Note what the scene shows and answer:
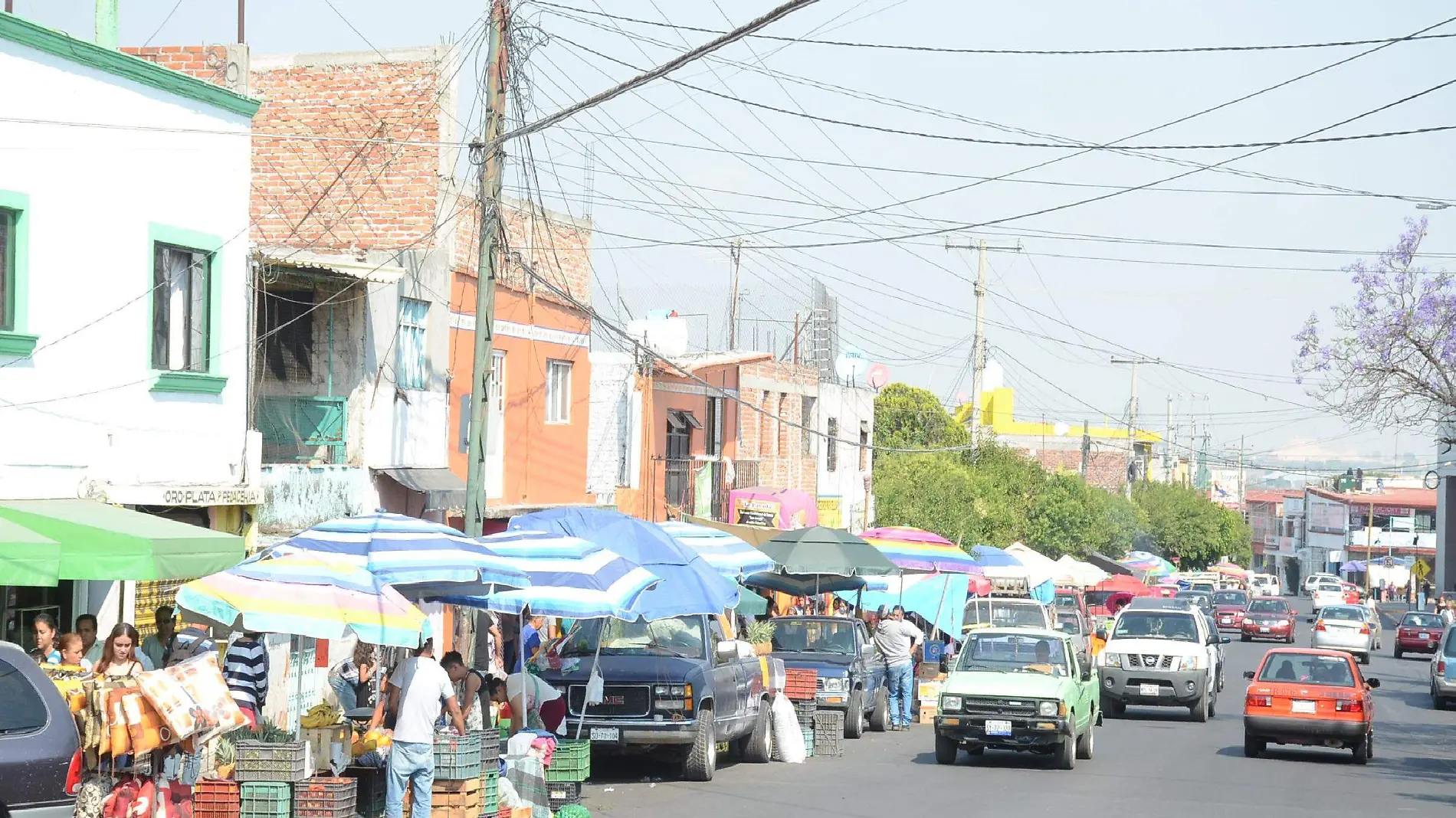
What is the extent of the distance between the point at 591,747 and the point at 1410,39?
1198 cm

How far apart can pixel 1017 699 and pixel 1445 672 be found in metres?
17.7

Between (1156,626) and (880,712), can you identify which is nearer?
(880,712)

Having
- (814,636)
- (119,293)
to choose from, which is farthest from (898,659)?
(119,293)

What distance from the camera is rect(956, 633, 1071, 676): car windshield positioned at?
1966 centimetres

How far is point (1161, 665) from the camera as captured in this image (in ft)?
88.6

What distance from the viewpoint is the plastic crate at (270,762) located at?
444 inches

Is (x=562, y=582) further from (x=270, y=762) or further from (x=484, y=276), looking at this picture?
(x=484, y=276)

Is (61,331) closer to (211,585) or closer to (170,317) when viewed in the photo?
(170,317)

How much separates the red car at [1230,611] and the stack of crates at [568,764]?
47.6m

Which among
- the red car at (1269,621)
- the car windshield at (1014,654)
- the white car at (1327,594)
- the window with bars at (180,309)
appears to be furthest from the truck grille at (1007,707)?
the white car at (1327,594)

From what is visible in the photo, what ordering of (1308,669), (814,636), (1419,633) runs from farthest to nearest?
(1419,633) → (814,636) → (1308,669)

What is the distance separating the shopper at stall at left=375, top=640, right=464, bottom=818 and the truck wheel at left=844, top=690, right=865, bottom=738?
1081 cm

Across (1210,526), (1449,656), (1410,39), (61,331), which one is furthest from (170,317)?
(1210,526)

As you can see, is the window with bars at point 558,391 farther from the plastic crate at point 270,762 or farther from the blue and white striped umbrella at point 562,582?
the plastic crate at point 270,762
